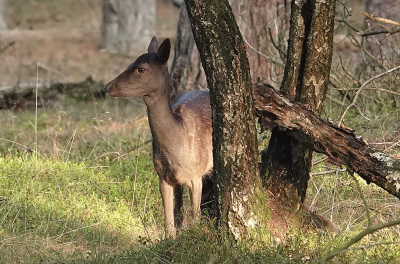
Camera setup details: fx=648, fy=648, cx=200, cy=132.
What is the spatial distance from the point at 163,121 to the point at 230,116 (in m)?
1.16

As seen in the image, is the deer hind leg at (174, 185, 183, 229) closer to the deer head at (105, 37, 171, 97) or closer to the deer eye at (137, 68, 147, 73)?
the deer head at (105, 37, 171, 97)

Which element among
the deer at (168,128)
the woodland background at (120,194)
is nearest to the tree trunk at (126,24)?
the woodland background at (120,194)

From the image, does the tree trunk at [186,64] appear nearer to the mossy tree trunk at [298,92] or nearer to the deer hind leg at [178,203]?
the deer hind leg at [178,203]

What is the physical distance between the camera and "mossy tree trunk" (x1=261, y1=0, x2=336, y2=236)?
4.75 metres

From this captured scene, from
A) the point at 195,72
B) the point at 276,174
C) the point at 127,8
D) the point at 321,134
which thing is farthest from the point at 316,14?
Answer: the point at 127,8

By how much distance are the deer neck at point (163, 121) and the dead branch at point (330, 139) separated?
3.35ft

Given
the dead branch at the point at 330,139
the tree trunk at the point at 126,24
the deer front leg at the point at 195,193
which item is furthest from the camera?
the tree trunk at the point at 126,24

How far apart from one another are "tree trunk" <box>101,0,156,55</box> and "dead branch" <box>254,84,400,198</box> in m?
18.0

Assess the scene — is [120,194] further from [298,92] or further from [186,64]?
[186,64]

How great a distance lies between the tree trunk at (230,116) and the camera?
4.41 m

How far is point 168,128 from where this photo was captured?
219 inches

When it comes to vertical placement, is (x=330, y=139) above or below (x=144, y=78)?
below

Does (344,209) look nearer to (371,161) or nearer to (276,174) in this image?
(276,174)

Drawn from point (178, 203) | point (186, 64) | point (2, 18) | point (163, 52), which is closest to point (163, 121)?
point (163, 52)
